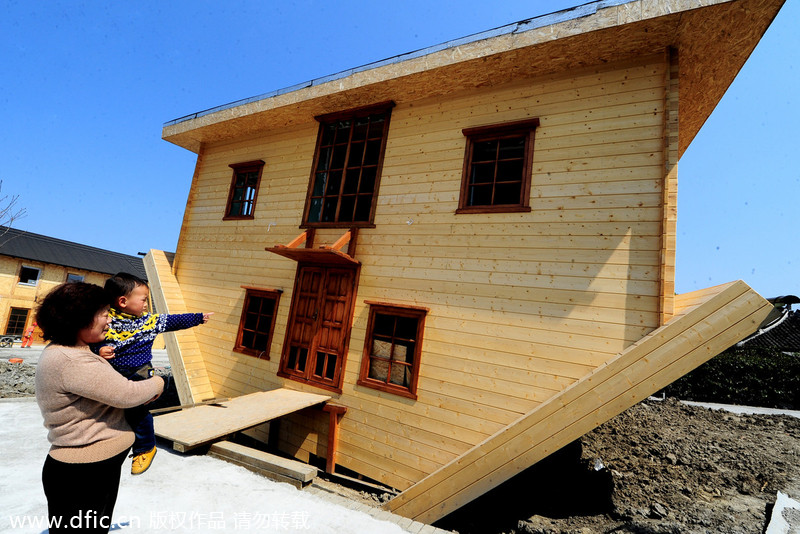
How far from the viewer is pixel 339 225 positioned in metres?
7.69

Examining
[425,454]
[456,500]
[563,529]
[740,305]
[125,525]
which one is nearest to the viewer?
[125,525]

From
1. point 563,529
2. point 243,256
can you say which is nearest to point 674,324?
point 563,529

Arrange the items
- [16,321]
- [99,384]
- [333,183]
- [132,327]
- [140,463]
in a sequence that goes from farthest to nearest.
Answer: [16,321] → [333,183] → [140,463] → [132,327] → [99,384]

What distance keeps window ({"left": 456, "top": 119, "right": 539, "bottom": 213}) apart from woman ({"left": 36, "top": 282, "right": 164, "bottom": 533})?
5496mm

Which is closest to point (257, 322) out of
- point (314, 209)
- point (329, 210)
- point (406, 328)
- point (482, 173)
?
point (314, 209)

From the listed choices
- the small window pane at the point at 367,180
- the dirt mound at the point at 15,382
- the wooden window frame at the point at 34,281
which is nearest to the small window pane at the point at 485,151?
the small window pane at the point at 367,180

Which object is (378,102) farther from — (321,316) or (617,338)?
(617,338)

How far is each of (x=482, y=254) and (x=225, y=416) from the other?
17.1ft

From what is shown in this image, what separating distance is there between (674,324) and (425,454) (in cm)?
428

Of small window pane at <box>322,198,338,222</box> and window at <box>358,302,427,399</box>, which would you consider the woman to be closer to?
window at <box>358,302,427,399</box>

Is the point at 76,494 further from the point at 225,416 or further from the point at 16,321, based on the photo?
the point at 16,321

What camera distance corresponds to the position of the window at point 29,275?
24.0m

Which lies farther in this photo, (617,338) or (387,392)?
(387,392)

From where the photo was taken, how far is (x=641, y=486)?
688 centimetres
